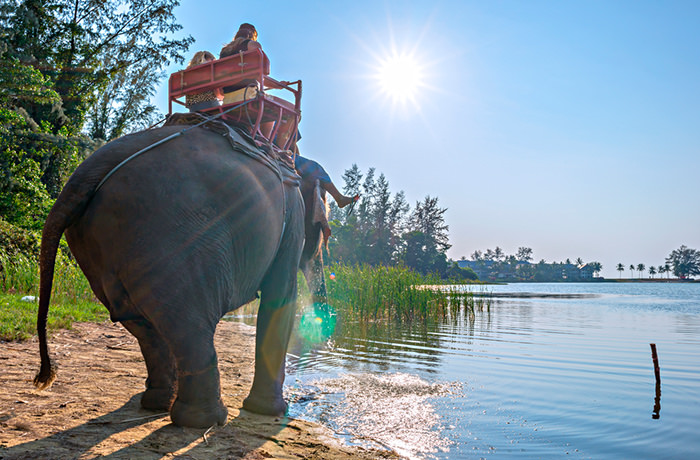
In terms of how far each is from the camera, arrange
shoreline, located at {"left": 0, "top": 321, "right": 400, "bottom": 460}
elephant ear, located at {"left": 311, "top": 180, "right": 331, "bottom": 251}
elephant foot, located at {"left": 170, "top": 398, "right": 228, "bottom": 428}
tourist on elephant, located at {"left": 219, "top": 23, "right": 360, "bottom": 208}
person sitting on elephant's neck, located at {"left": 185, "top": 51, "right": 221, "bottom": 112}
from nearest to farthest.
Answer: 1. shoreline, located at {"left": 0, "top": 321, "right": 400, "bottom": 460}
2. elephant foot, located at {"left": 170, "top": 398, "right": 228, "bottom": 428}
3. person sitting on elephant's neck, located at {"left": 185, "top": 51, "right": 221, "bottom": 112}
4. tourist on elephant, located at {"left": 219, "top": 23, "right": 360, "bottom": 208}
5. elephant ear, located at {"left": 311, "top": 180, "right": 331, "bottom": 251}

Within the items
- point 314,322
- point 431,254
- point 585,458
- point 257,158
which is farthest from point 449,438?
point 431,254

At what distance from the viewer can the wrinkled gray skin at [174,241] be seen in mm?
2947

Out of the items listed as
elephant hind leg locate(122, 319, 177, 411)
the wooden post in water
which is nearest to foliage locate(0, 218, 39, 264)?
elephant hind leg locate(122, 319, 177, 411)

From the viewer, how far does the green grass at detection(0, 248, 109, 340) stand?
5.83m

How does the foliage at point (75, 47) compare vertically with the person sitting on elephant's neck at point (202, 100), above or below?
above

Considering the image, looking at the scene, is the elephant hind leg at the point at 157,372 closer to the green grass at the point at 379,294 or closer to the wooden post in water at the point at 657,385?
the wooden post in water at the point at 657,385

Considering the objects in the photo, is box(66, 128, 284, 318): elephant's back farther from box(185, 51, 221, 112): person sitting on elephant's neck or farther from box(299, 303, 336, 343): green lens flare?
box(299, 303, 336, 343): green lens flare

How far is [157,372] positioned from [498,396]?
12.5 feet

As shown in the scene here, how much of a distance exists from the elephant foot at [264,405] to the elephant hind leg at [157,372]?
59 centimetres

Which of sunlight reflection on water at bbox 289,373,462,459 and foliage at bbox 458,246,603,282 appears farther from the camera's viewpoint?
foliage at bbox 458,246,603,282

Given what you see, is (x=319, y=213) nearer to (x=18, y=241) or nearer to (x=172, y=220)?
(x=172, y=220)

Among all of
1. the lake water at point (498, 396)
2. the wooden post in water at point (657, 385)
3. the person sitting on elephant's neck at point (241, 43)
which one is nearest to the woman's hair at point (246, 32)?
the person sitting on elephant's neck at point (241, 43)

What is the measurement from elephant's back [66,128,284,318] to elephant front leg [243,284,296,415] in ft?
1.91

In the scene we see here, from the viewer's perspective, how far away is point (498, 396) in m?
5.85
